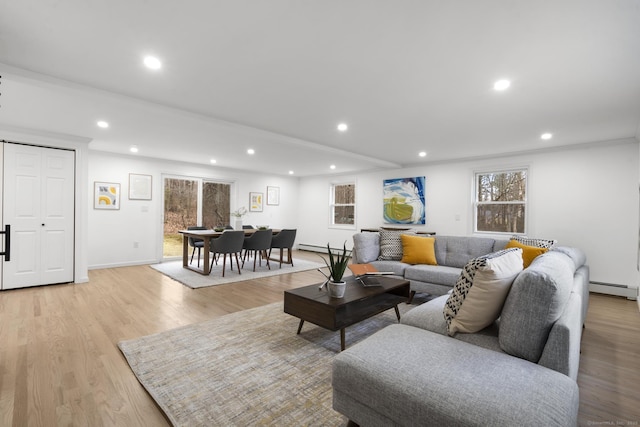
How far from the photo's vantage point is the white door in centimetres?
406

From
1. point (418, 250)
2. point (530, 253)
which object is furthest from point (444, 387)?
point (418, 250)

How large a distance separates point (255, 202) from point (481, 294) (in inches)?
281

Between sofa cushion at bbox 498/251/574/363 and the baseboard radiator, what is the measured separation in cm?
421

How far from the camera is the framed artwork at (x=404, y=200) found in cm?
643

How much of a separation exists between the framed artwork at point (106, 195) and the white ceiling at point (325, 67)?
1603 mm

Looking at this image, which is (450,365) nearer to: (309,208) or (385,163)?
(385,163)

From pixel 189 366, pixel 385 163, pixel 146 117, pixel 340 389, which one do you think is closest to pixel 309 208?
pixel 385 163

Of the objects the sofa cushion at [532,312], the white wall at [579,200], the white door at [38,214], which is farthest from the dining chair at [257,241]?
the sofa cushion at [532,312]

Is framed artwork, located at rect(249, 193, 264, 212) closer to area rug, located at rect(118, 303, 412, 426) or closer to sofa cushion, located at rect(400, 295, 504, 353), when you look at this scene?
area rug, located at rect(118, 303, 412, 426)

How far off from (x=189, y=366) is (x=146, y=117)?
2941mm

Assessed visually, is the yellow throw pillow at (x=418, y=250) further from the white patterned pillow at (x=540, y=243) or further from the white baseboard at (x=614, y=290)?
the white baseboard at (x=614, y=290)

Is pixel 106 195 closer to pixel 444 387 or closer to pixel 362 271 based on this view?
pixel 362 271

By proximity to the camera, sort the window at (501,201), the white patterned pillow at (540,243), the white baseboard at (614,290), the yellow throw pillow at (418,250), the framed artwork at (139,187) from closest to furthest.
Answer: the white patterned pillow at (540,243)
the yellow throw pillow at (418,250)
the white baseboard at (614,290)
the window at (501,201)
the framed artwork at (139,187)

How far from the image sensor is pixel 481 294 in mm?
1594
